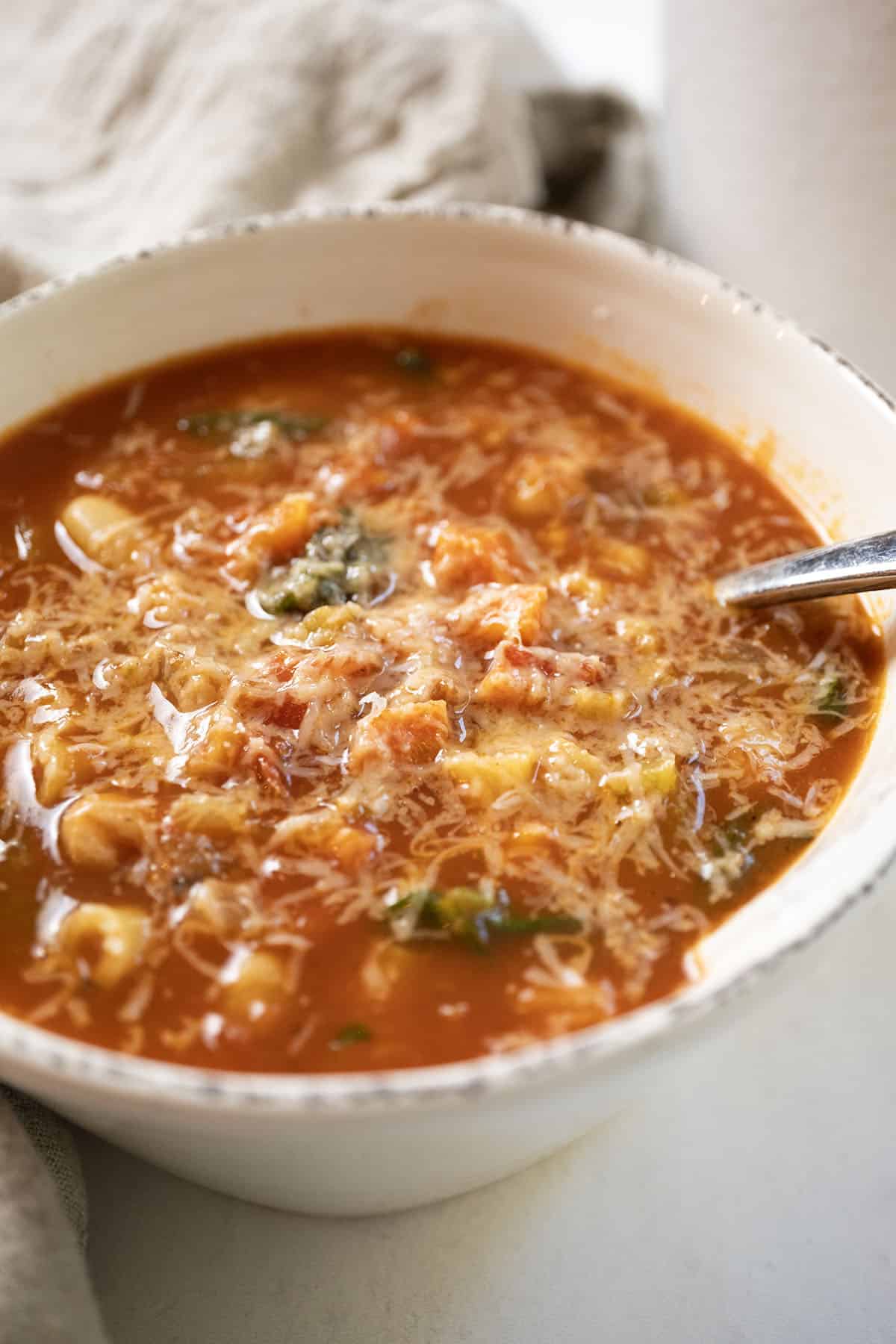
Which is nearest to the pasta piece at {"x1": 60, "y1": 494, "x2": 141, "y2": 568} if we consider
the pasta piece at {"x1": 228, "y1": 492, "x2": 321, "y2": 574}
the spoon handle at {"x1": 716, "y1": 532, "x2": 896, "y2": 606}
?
the pasta piece at {"x1": 228, "y1": 492, "x2": 321, "y2": 574}

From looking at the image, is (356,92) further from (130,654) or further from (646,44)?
(130,654)

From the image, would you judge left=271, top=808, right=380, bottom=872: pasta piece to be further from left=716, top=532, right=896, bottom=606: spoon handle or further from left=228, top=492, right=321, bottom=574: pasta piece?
left=716, top=532, right=896, bottom=606: spoon handle

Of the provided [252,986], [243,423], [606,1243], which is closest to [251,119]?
[243,423]

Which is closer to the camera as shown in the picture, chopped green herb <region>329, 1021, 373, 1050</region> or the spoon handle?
chopped green herb <region>329, 1021, 373, 1050</region>

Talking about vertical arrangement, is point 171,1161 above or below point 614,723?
below

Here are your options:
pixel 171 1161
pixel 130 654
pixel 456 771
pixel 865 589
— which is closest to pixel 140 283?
pixel 130 654

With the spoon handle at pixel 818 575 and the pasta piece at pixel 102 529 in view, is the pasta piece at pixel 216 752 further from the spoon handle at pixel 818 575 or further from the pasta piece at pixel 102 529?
the spoon handle at pixel 818 575
